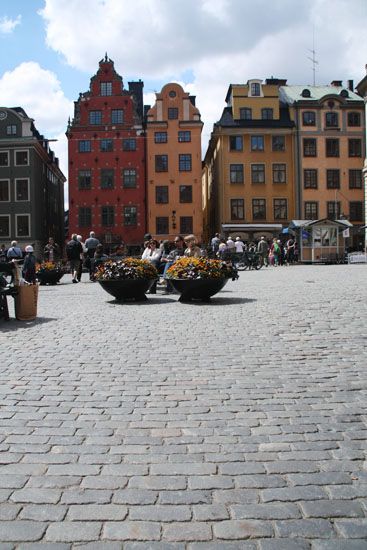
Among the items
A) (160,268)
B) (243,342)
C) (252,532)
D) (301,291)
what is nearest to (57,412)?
(252,532)

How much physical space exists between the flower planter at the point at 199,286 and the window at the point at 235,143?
42.5 m

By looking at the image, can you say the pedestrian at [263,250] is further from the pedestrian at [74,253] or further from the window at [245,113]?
the window at [245,113]

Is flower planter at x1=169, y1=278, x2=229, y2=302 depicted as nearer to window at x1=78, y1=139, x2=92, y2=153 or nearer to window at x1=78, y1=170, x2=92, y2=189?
window at x1=78, y1=170, x2=92, y2=189

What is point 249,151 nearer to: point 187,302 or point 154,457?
point 187,302

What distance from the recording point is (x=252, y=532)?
297 cm

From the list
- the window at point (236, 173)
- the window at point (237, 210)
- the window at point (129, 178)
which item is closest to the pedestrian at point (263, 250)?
the window at point (237, 210)

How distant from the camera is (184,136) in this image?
53.6 m

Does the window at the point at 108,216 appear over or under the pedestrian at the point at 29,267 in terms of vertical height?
over

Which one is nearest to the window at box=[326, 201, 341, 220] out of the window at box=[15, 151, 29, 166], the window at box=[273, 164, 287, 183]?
the window at box=[273, 164, 287, 183]

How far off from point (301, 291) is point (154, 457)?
497 inches

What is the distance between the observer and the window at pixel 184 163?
2122 inches

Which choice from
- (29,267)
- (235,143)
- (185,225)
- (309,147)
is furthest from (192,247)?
(309,147)

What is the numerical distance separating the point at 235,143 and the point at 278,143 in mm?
3912

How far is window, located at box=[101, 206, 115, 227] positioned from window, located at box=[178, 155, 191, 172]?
7.03 meters
